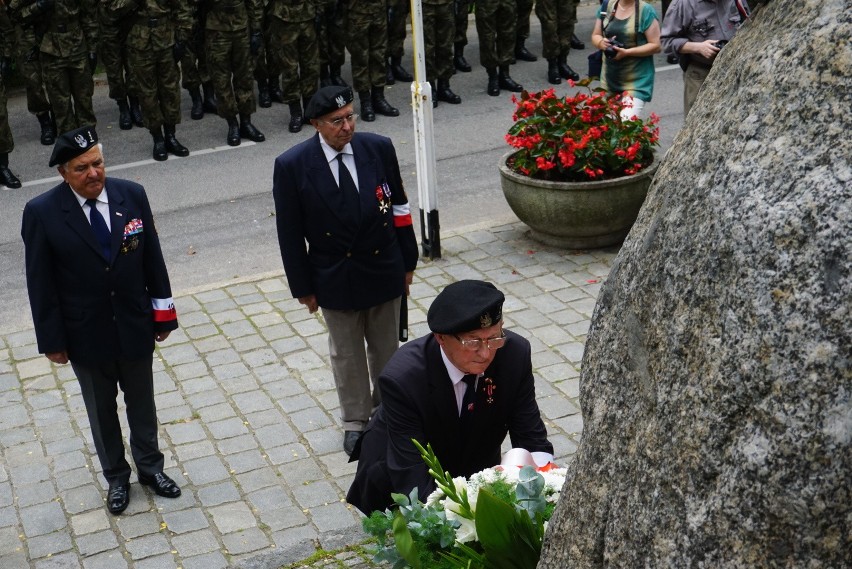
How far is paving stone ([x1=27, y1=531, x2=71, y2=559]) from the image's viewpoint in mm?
5621

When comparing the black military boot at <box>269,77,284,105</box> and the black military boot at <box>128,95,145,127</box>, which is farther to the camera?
the black military boot at <box>269,77,284,105</box>

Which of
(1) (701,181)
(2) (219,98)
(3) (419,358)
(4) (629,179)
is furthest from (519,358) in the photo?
(2) (219,98)

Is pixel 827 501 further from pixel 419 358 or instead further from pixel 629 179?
pixel 629 179

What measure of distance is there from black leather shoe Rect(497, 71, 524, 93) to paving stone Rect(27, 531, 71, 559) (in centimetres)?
935

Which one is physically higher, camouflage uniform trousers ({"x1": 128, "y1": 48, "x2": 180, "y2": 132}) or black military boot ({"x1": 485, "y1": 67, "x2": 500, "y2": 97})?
camouflage uniform trousers ({"x1": 128, "y1": 48, "x2": 180, "y2": 132})

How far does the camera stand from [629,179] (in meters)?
8.36

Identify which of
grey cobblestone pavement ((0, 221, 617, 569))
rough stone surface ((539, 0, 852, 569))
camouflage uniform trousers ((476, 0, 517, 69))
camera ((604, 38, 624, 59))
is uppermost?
rough stone surface ((539, 0, 852, 569))

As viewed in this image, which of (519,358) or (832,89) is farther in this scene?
(519,358)

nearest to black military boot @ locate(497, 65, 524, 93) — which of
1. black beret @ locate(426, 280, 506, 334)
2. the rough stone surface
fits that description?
black beret @ locate(426, 280, 506, 334)

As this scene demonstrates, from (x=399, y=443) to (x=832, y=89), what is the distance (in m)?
2.32

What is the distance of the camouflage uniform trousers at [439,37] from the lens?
13.4 meters

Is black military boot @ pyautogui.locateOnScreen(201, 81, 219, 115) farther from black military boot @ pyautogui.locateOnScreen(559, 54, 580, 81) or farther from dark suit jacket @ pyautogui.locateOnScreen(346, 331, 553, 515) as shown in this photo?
dark suit jacket @ pyautogui.locateOnScreen(346, 331, 553, 515)

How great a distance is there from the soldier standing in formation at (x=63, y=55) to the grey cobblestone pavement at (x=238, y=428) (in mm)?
4679

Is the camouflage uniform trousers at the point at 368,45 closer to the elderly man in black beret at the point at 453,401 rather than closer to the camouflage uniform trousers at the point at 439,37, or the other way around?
the camouflage uniform trousers at the point at 439,37
